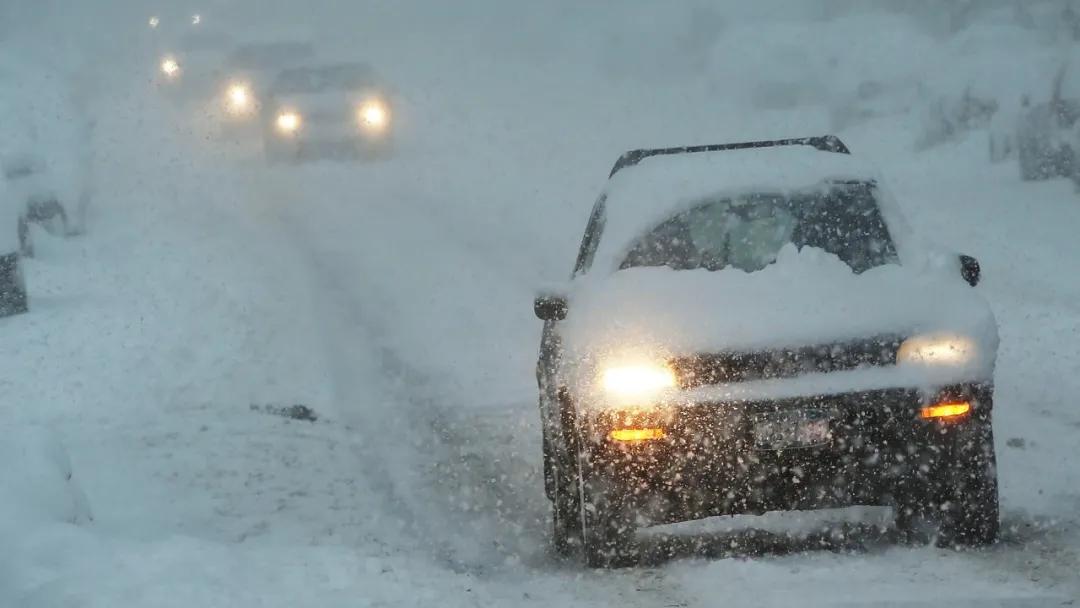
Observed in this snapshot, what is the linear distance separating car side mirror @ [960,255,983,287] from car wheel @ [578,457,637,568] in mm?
1787

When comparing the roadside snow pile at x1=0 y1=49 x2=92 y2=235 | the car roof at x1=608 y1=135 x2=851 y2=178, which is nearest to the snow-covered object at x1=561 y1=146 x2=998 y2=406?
the car roof at x1=608 y1=135 x2=851 y2=178

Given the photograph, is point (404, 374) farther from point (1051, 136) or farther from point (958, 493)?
point (1051, 136)

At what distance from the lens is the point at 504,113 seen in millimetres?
39125

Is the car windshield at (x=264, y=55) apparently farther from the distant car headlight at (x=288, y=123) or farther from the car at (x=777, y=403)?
the car at (x=777, y=403)

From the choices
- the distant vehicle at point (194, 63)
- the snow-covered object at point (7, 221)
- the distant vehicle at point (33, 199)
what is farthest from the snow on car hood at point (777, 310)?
the distant vehicle at point (194, 63)

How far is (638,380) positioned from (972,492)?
1.29 meters

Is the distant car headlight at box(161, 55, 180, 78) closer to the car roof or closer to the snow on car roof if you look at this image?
the car roof

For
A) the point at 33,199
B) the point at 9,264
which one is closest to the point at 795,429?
the point at 9,264

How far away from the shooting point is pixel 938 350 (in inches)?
200

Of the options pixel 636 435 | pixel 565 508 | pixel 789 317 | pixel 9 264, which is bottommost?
pixel 565 508

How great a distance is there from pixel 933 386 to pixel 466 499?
2.73 m

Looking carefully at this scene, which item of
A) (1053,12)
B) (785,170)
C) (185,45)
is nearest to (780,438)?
(785,170)

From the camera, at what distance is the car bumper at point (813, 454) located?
16.4 ft

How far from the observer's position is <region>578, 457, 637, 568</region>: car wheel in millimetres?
5121
